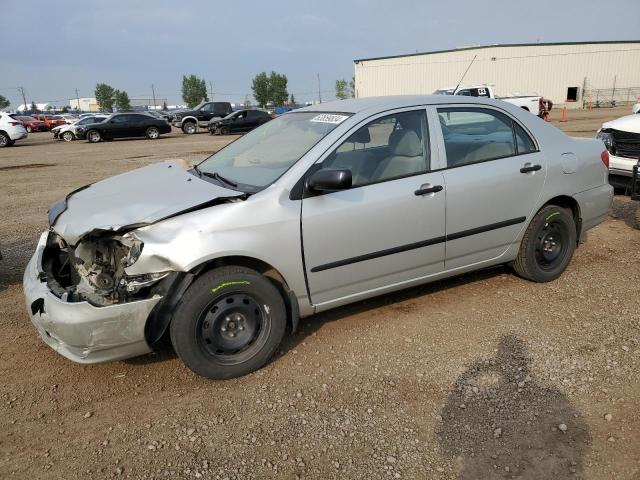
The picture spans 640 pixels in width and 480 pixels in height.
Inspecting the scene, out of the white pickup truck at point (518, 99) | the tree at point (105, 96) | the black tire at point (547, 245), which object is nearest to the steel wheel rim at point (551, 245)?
the black tire at point (547, 245)

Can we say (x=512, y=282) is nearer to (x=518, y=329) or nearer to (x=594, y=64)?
(x=518, y=329)

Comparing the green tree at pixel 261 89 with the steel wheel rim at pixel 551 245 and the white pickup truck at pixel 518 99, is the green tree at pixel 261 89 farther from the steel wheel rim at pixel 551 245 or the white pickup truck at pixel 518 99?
the steel wheel rim at pixel 551 245

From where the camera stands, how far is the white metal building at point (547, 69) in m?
52.4

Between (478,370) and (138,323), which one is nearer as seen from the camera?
(138,323)

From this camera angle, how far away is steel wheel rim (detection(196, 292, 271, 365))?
3041 mm

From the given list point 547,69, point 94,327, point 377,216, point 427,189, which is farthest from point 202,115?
point 547,69

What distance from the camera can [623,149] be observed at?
675cm

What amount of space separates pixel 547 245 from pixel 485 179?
108cm

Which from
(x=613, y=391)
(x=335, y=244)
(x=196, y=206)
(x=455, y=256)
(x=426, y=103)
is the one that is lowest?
(x=613, y=391)

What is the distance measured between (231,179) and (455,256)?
1797 millimetres

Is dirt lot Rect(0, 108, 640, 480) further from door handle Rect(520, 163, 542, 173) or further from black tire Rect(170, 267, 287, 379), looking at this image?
door handle Rect(520, 163, 542, 173)

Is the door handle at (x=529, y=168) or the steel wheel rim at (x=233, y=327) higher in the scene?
the door handle at (x=529, y=168)

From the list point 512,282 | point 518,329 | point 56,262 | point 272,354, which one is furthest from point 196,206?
point 512,282

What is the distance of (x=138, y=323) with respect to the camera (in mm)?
2873
